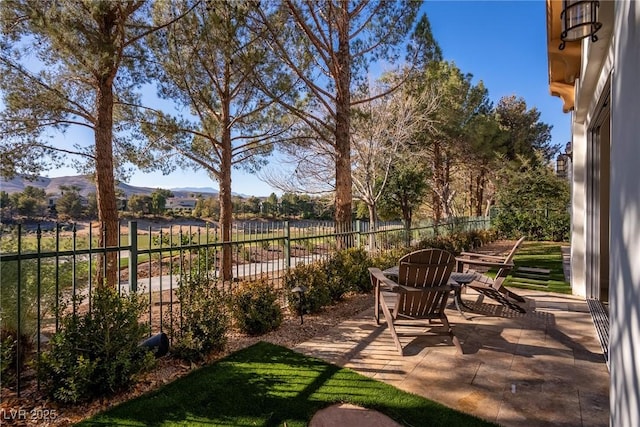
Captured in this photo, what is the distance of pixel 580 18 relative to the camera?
272cm

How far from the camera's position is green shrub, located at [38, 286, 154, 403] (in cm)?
254

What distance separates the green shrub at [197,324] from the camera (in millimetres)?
3312

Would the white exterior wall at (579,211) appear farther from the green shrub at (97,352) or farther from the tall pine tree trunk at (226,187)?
the tall pine tree trunk at (226,187)

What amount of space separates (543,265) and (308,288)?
7.16m

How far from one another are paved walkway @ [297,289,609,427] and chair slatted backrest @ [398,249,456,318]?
395 millimetres

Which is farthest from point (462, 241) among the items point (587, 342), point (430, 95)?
point (587, 342)

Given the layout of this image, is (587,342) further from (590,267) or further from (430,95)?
(430,95)

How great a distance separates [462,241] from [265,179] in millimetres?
7292

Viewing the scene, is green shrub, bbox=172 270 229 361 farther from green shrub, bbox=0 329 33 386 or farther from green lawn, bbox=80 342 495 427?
green shrub, bbox=0 329 33 386

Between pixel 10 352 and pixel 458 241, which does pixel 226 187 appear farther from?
pixel 10 352

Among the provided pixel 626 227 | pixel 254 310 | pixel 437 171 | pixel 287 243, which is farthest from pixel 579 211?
pixel 437 171

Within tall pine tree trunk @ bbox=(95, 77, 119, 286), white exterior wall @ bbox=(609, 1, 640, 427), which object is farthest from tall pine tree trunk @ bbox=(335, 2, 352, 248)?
white exterior wall @ bbox=(609, 1, 640, 427)

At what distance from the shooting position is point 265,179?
13.5 m

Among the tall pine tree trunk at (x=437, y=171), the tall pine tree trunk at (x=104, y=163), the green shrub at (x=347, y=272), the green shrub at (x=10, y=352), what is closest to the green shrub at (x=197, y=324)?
the green shrub at (x=10, y=352)
